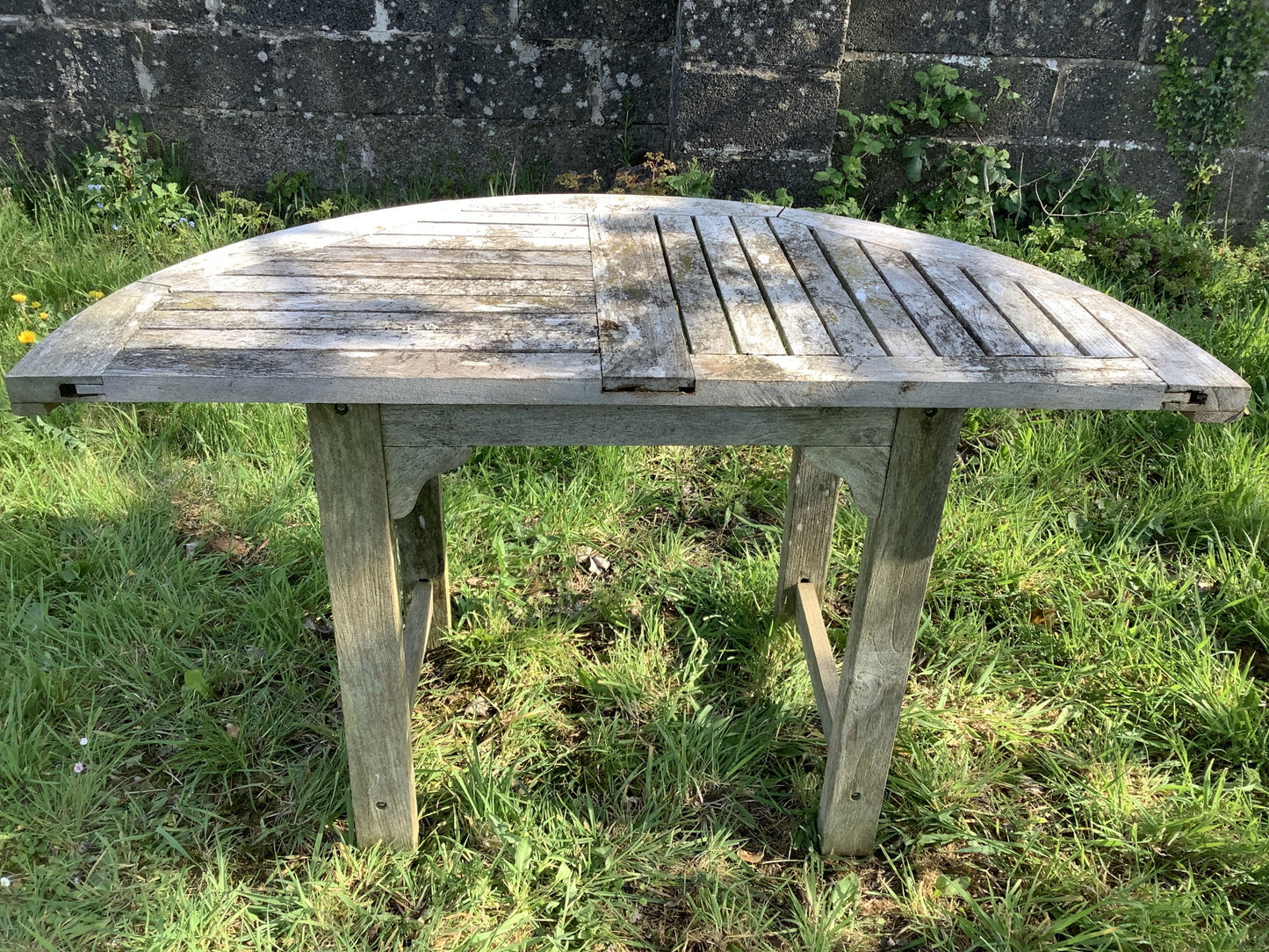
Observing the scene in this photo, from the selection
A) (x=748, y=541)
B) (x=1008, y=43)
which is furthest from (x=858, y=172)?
(x=748, y=541)

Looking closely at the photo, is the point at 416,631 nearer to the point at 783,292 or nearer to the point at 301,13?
the point at 783,292

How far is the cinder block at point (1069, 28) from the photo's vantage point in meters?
3.79

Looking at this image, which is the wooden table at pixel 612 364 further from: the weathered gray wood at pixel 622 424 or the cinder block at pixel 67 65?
the cinder block at pixel 67 65

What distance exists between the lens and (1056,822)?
2.11 meters

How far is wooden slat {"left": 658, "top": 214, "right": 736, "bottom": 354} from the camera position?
151 cm

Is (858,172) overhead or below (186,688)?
Answer: overhead

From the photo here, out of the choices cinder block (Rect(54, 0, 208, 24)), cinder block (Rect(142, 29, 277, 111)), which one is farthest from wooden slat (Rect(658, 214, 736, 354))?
cinder block (Rect(54, 0, 208, 24))

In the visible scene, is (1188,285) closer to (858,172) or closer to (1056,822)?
(858,172)

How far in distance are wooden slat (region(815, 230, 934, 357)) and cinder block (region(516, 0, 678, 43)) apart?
222 cm

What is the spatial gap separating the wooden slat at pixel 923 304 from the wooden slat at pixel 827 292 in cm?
10

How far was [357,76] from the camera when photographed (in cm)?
390

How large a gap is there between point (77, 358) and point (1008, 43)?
149 inches

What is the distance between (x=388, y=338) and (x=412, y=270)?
34cm

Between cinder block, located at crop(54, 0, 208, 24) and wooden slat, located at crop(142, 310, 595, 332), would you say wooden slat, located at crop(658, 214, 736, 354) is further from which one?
cinder block, located at crop(54, 0, 208, 24)
